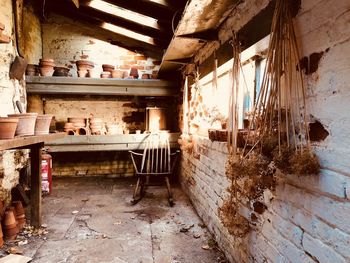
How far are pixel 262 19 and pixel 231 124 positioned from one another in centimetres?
70

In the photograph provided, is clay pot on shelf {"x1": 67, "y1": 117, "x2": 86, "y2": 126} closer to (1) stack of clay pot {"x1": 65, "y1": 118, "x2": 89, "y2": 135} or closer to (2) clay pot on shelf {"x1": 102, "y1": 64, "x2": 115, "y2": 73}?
(1) stack of clay pot {"x1": 65, "y1": 118, "x2": 89, "y2": 135}

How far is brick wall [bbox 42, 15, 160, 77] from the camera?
505 centimetres

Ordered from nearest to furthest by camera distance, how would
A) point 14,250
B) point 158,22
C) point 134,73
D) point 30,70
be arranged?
point 14,250 < point 158,22 < point 30,70 < point 134,73

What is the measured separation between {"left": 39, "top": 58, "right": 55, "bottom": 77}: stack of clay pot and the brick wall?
0.64 meters

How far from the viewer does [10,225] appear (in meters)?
2.57

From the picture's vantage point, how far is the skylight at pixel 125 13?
3.75 m

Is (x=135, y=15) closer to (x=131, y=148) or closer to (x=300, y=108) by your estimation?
(x=131, y=148)

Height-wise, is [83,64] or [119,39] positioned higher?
[119,39]

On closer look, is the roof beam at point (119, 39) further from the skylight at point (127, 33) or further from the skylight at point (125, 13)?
the skylight at point (125, 13)

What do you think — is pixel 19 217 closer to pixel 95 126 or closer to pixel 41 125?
pixel 41 125

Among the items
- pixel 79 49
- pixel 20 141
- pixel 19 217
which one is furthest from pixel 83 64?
pixel 20 141

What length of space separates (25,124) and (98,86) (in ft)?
7.53

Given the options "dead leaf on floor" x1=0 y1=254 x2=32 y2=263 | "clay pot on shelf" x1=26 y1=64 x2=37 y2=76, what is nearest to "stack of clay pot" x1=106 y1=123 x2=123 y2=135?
"clay pot on shelf" x1=26 y1=64 x2=37 y2=76

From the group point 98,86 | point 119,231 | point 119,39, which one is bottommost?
point 119,231
